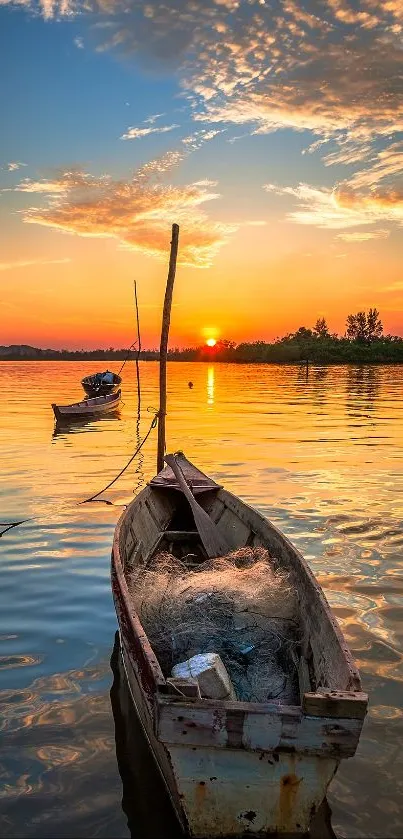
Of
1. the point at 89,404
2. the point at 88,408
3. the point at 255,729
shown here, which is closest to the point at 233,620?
the point at 255,729

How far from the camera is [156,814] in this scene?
430 cm

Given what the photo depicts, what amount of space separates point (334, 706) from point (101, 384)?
37064 mm

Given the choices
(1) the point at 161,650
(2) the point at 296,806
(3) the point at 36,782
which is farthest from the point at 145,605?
(2) the point at 296,806

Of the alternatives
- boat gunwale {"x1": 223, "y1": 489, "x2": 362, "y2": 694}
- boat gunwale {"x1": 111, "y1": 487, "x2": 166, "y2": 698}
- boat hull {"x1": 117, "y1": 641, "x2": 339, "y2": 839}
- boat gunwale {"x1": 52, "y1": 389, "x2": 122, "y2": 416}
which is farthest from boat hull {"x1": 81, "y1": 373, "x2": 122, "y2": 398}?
boat hull {"x1": 117, "y1": 641, "x2": 339, "y2": 839}

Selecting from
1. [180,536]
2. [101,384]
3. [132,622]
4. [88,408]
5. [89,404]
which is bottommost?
[180,536]

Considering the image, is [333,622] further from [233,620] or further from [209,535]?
[209,535]

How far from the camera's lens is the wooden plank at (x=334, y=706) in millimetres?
3547

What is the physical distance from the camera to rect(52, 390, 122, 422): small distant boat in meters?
29.0

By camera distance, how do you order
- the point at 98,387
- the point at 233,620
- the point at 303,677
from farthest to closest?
the point at 98,387, the point at 233,620, the point at 303,677

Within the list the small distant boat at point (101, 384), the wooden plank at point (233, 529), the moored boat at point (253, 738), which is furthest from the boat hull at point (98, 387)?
the moored boat at point (253, 738)

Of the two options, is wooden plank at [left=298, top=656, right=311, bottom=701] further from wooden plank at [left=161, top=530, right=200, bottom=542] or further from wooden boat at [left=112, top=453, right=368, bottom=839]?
wooden plank at [left=161, top=530, right=200, bottom=542]

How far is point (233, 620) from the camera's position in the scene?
19.9ft

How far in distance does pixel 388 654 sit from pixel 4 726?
371cm

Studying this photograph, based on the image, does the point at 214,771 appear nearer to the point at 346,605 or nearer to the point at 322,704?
the point at 322,704
